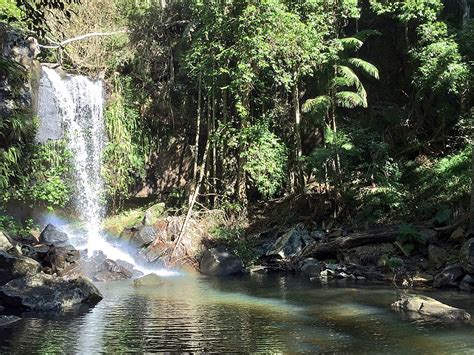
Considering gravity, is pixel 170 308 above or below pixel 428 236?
below

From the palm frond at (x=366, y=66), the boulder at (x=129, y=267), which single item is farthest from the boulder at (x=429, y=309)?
the palm frond at (x=366, y=66)

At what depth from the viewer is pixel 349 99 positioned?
16844mm

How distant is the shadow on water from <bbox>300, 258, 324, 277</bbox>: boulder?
2.01 meters

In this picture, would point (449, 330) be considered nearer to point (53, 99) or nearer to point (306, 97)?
point (306, 97)

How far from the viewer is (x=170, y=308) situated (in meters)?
9.85

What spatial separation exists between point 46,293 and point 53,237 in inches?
279

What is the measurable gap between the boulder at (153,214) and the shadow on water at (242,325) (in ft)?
20.6

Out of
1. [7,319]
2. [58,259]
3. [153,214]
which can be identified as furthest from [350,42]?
[7,319]

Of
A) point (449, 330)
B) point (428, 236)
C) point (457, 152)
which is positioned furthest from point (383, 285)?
point (457, 152)

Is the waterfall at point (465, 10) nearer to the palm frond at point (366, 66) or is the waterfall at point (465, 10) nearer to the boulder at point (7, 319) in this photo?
the palm frond at point (366, 66)

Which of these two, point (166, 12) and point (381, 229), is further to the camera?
point (166, 12)

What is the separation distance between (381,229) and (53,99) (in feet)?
39.4

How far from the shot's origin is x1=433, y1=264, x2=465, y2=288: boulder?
11.5 metres

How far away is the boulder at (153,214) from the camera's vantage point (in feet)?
59.5
